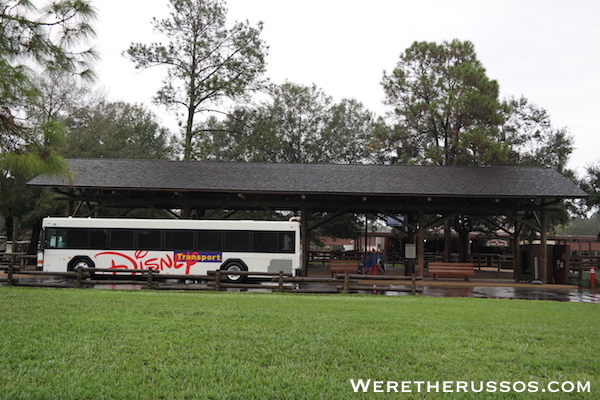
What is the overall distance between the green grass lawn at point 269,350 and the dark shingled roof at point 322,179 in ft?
35.9

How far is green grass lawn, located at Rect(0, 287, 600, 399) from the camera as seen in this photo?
561 centimetres

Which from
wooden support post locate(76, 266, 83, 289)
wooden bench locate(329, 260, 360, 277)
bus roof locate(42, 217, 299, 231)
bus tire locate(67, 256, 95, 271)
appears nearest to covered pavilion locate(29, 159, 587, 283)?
wooden bench locate(329, 260, 360, 277)

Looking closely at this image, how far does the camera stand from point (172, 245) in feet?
62.3

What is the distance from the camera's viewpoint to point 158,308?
10586 millimetres

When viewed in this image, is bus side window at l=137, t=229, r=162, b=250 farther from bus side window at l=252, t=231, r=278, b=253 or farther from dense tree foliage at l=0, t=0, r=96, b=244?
dense tree foliage at l=0, t=0, r=96, b=244

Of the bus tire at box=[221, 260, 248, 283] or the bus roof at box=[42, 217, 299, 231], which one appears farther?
the bus roof at box=[42, 217, 299, 231]

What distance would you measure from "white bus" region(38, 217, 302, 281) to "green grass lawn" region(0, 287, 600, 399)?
7662 mm

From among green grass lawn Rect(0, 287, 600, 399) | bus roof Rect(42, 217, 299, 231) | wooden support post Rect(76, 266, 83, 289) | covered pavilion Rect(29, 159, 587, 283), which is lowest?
green grass lawn Rect(0, 287, 600, 399)

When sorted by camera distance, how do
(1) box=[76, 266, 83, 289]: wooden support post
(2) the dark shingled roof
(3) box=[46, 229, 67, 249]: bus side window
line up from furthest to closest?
1. (2) the dark shingled roof
2. (3) box=[46, 229, 67, 249]: bus side window
3. (1) box=[76, 266, 83, 289]: wooden support post

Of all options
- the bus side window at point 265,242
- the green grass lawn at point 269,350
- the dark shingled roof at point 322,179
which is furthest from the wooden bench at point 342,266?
the green grass lawn at point 269,350

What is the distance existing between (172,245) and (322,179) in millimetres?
7524

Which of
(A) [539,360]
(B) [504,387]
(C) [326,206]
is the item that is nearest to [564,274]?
(C) [326,206]

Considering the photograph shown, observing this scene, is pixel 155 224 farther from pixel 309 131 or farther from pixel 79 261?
pixel 309 131

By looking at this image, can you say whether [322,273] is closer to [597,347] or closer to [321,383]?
[597,347]
